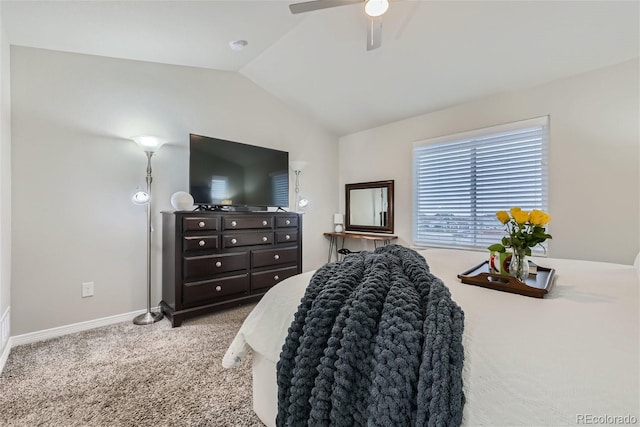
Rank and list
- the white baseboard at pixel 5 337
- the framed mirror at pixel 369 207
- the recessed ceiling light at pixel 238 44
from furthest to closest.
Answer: the framed mirror at pixel 369 207 → the recessed ceiling light at pixel 238 44 → the white baseboard at pixel 5 337

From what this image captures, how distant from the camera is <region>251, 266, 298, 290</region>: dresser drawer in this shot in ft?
9.53

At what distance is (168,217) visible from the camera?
8.45ft

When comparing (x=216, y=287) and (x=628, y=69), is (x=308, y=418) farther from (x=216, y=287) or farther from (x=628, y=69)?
(x=628, y=69)

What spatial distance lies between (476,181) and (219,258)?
292cm

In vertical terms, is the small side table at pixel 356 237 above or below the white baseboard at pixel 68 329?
above

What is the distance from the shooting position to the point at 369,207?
400 centimetres

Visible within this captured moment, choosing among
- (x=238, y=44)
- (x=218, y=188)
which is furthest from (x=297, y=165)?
(x=238, y=44)

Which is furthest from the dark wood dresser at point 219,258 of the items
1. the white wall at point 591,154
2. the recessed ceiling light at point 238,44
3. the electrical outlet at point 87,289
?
the white wall at point 591,154

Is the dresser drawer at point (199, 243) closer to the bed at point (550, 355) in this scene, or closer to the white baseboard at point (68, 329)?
the white baseboard at point (68, 329)

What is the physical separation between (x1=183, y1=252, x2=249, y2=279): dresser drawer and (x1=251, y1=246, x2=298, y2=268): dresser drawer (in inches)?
4.2

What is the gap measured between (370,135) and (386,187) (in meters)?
0.85

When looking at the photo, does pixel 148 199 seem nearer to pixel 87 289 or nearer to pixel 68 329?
pixel 87 289

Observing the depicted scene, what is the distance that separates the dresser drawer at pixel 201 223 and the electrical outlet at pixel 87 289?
3.28 ft

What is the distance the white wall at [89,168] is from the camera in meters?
2.17
